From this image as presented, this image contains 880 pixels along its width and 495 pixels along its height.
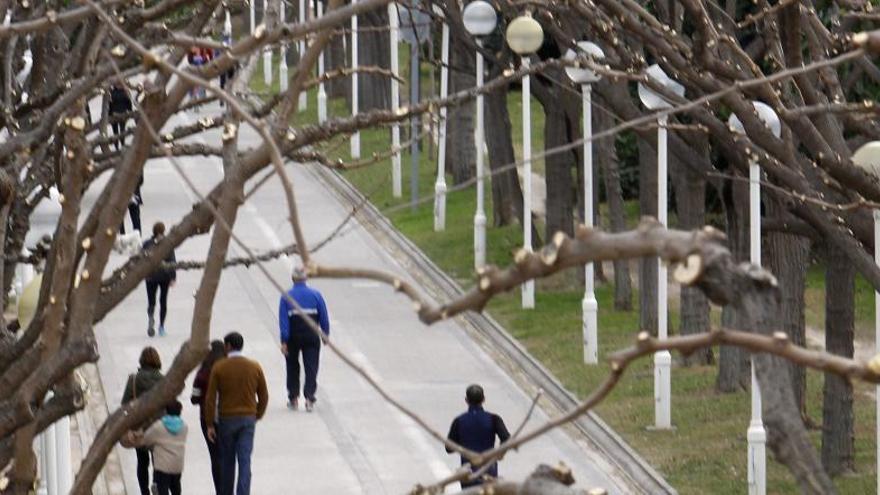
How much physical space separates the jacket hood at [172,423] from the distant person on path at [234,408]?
501 millimetres

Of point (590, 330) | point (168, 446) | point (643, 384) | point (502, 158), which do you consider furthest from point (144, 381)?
point (502, 158)

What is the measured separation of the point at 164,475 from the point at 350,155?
2133cm

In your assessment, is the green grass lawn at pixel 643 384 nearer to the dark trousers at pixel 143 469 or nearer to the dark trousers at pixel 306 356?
the dark trousers at pixel 306 356

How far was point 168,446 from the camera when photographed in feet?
56.9

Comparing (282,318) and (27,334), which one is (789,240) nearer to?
(282,318)

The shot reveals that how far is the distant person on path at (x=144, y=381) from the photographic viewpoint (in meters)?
16.6

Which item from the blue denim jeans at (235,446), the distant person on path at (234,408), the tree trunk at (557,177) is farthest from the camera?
the tree trunk at (557,177)

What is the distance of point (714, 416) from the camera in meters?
21.9

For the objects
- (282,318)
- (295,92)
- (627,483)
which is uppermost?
(295,92)

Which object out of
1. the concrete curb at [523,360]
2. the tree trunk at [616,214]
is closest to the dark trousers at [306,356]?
the concrete curb at [523,360]

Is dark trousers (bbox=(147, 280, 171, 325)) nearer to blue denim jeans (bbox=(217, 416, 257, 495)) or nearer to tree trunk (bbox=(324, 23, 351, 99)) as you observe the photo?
blue denim jeans (bbox=(217, 416, 257, 495))

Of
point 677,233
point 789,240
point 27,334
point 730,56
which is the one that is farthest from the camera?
point 789,240

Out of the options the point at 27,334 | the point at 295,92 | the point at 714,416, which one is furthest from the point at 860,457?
the point at 295,92

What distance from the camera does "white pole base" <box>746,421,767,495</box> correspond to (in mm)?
18359
